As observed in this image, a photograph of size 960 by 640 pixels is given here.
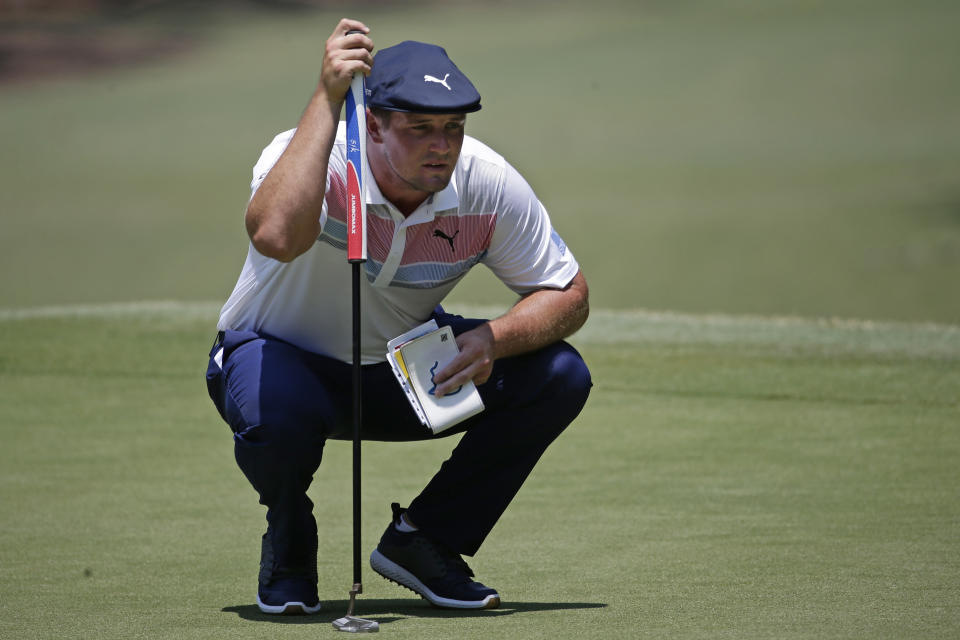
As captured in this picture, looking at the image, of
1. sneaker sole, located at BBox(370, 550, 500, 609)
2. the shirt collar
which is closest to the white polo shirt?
the shirt collar

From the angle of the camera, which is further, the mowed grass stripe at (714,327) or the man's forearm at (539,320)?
the mowed grass stripe at (714,327)

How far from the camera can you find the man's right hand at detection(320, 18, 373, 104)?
2.53 m

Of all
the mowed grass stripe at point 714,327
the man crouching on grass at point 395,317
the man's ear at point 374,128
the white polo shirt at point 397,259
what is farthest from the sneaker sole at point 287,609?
the mowed grass stripe at point 714,327

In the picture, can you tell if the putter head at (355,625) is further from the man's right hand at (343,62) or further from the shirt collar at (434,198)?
the man's right hand at (343,62)

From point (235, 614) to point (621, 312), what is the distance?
5.57 metres

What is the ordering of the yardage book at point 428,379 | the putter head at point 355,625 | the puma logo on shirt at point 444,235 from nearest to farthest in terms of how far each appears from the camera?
1. the putter head at point 355,625
2. the yardage book at point 428,379
3. the puma logo on shirt at point 444,235

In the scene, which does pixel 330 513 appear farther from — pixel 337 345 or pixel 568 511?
pixel 337 345

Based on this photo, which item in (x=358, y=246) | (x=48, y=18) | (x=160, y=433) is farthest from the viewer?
(x=48, y=18)

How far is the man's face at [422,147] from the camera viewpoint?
8.50ft

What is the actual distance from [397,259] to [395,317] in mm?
183

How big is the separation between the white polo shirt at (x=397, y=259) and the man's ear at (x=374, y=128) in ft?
0.21

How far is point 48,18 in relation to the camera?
26047mm

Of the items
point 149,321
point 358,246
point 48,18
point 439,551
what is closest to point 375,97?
point 358,246

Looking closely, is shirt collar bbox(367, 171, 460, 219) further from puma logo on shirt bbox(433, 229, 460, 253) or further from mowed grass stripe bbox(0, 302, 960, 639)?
mowed grass stripe bbox(0, 302, 960, 639)
